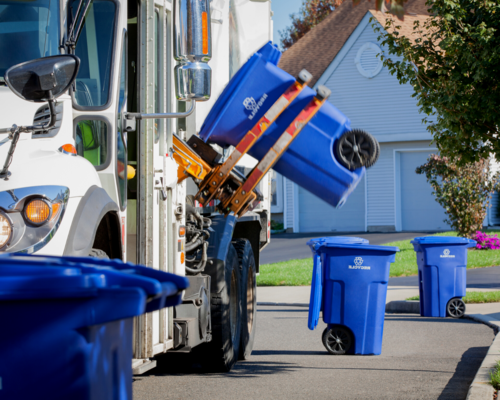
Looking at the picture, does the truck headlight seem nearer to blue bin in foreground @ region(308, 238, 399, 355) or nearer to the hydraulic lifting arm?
the hydraulic lifting arm

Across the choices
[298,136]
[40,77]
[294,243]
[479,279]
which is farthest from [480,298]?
[294,243]

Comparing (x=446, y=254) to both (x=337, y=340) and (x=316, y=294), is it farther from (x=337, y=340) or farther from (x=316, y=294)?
(x=316, y=294)

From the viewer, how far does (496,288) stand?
12.4m

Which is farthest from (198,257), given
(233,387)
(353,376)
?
(353,376)

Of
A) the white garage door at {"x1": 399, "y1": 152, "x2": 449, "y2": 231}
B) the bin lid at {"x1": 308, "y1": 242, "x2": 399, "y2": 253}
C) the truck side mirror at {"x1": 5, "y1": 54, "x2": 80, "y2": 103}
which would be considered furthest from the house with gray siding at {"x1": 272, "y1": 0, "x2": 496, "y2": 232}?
the truck side mirror at {"x1": 5, "y1": 54, "x2": 80, "y2": 103}

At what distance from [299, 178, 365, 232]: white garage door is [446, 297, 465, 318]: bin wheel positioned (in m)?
17.0

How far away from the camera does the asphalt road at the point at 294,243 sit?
1964 centimetres

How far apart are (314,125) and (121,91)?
253 centimetres

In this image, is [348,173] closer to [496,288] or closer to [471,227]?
[496,288]

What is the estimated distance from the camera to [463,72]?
6070 millimetres

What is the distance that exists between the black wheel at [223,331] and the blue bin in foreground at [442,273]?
12.6ft

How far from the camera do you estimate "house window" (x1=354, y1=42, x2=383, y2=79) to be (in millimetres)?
26156

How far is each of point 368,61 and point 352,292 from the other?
20.6 metres

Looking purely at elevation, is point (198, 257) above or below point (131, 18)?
below
